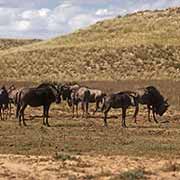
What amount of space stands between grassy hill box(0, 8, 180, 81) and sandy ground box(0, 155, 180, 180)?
180ft

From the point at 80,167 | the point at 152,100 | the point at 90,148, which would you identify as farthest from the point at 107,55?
the point at 80,167

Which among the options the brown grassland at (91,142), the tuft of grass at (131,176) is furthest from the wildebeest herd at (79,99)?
the tuft of grass at (131,176)

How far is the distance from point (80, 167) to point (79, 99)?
18.3 metres

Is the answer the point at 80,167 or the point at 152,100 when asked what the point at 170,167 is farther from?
the point at 152,100

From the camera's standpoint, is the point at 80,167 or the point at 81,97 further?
the point at 81,97

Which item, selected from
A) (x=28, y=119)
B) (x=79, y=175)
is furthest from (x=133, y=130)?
(x=79, y=175)

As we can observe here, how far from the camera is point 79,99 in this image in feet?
115

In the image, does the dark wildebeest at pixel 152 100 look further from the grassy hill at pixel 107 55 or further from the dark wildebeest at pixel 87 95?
the grassy hill at pixel 107 55

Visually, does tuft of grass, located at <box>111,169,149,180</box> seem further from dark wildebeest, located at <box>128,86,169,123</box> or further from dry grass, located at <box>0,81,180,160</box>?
dark wildebeest, located at <box>128,86,169,123</box>

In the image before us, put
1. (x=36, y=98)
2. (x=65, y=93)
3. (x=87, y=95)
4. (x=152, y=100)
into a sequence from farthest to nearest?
(x=65, y=93), (x=87, y=95), (x=152, y=100), (x=36, y=98)

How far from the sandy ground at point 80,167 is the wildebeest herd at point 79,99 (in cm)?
1096

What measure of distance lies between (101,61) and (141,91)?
175 ft

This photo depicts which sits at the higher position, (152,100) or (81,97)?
(81,97)

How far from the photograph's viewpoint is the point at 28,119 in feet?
106
